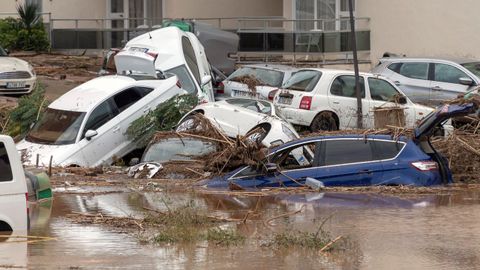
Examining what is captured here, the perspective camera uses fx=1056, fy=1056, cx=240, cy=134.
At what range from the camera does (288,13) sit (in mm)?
32375

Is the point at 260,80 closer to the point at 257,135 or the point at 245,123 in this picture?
the point at 245,123

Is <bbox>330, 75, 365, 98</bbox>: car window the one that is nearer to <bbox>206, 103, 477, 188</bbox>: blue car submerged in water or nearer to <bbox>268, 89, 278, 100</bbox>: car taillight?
<bbox>268, 89, 278, 100</bbox>: car taillight

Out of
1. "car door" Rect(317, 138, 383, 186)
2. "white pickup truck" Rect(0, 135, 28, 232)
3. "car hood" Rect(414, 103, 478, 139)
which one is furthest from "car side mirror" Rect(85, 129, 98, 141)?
"white pickup truck" Rect(0, 135, 28, 232)

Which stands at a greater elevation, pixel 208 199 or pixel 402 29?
pixel 402 29

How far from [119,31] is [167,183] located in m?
16.5

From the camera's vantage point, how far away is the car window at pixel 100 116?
19750 millimetres

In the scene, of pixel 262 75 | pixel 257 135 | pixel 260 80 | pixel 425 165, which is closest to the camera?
pixel 425 165

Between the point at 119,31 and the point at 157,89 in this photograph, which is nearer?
the point at 157,89

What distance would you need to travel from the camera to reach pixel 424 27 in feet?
96.7

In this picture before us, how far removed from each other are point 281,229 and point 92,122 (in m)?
7.51

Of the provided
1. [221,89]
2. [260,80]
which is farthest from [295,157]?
[221,89]

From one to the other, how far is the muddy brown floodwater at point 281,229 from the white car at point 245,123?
2257mm

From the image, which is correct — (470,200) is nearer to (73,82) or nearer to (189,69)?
(189,69)

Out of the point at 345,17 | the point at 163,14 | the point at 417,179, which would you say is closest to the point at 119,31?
the point at 163,14
